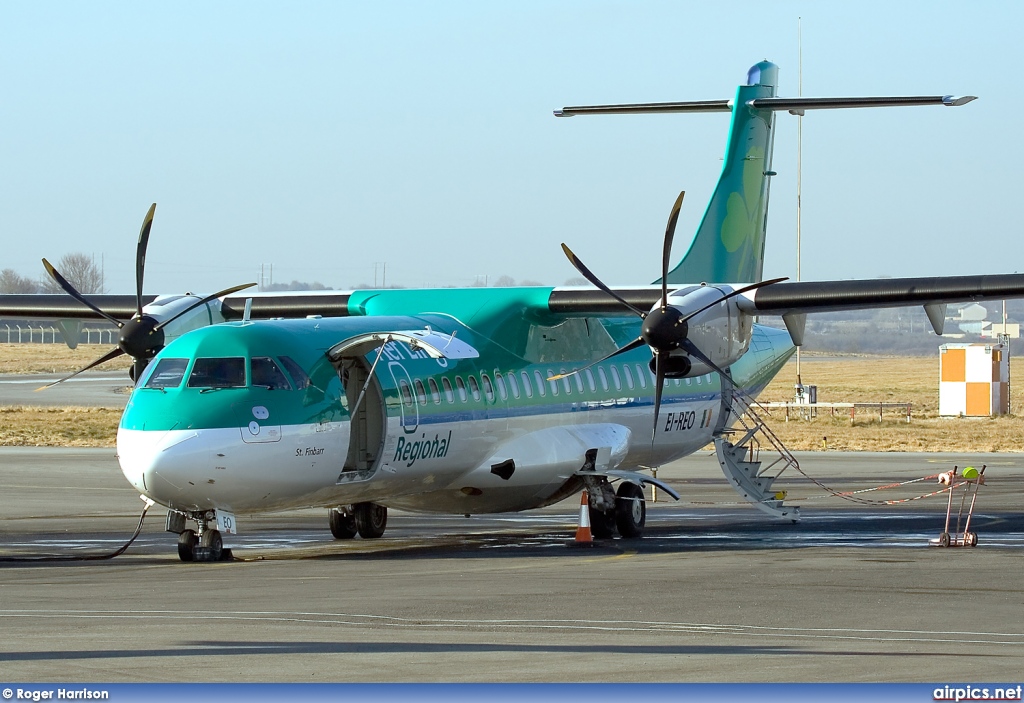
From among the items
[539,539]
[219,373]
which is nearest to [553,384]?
[539,539]

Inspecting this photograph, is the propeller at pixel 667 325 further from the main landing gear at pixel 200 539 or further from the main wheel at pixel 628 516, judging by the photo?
the main landing gear at pixel 200 539

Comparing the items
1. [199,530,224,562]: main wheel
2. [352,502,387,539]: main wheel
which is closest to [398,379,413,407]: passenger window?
[352,502,387,539]: main wheel

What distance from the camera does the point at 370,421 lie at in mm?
17844

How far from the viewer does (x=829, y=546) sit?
1809 cm

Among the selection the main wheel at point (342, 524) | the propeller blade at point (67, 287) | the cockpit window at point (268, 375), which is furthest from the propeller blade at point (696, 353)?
the propeller blade at point (67, 287)

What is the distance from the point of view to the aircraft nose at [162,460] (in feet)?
50.4

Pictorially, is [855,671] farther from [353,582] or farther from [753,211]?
[753,211]

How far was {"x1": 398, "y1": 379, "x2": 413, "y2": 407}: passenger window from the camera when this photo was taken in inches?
704

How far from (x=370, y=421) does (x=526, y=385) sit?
3.12 m

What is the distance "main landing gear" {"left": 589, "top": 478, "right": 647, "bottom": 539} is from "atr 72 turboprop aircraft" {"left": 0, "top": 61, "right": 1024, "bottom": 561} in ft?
0.07

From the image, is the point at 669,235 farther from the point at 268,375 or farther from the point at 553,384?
the point at 268,375

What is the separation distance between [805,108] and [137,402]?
1403 cm

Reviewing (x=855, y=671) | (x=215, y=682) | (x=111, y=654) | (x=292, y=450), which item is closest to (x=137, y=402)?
(x=292, y=450)

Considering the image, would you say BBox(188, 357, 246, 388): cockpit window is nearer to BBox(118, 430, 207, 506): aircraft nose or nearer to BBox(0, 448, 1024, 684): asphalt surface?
BBox(118, 430, 207, 506): aircraft nose
